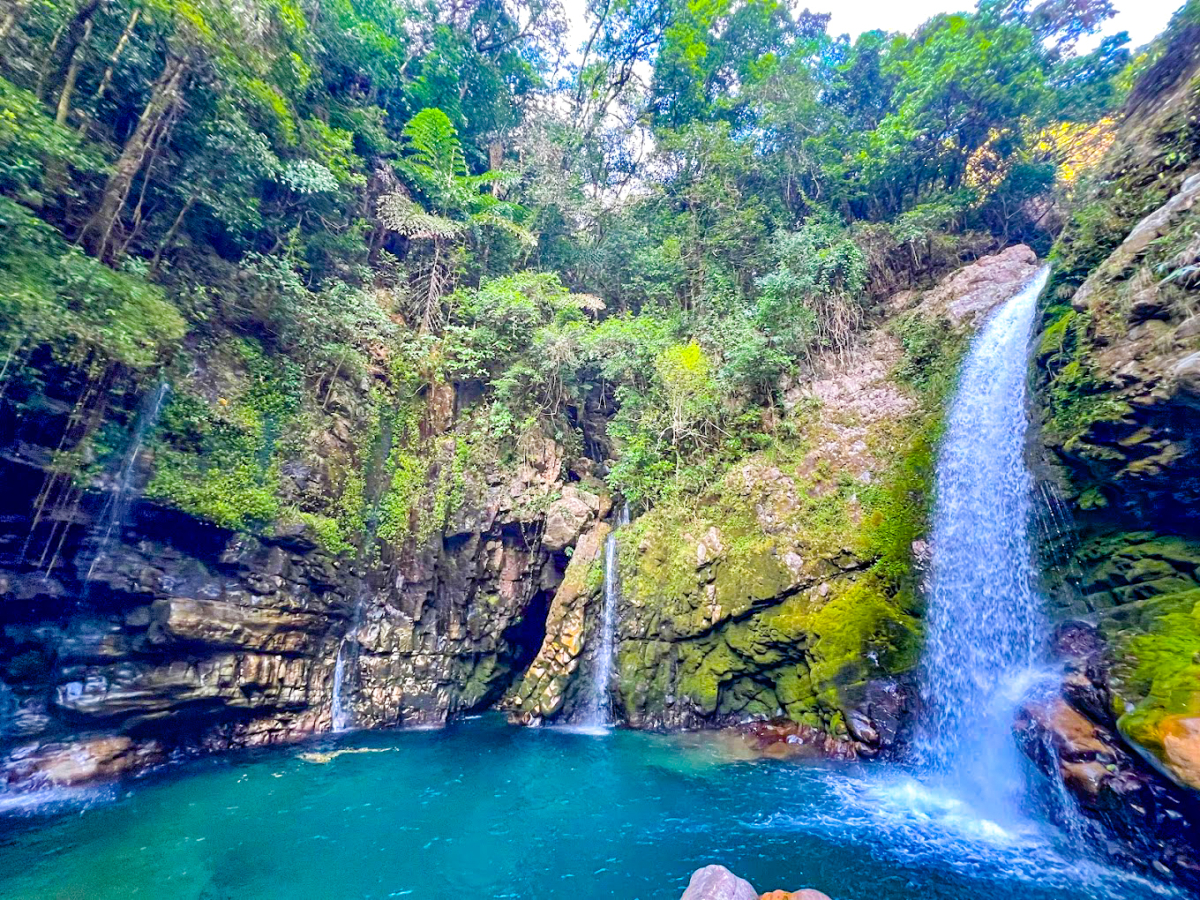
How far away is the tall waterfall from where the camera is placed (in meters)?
7.62

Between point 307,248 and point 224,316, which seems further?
point 307,248

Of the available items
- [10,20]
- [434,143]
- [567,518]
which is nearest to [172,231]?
[10,20]

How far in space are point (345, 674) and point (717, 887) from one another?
9.53 meters

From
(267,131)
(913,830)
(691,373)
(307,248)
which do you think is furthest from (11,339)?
(913,830)

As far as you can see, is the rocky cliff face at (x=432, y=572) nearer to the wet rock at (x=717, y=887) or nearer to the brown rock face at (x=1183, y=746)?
the brown rock face at (x=1183, y=746)

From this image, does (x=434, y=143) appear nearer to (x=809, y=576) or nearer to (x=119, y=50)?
(x=119, y=50)

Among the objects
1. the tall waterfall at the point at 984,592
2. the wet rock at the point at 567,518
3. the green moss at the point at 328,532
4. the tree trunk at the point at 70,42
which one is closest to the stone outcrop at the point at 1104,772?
the tall waterfall at the point at 984,592

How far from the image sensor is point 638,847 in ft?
21.8

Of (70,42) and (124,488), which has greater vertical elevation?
(70,42)

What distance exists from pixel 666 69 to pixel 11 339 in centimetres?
2155

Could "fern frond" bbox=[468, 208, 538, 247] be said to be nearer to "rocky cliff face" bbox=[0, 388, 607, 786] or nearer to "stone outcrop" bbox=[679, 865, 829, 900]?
"rocky cliff face" bbox=[0, 388, 607, 786]

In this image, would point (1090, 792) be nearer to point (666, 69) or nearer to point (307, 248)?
point (307, 248)

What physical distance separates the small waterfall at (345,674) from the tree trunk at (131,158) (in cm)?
809

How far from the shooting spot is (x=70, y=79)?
760cm
